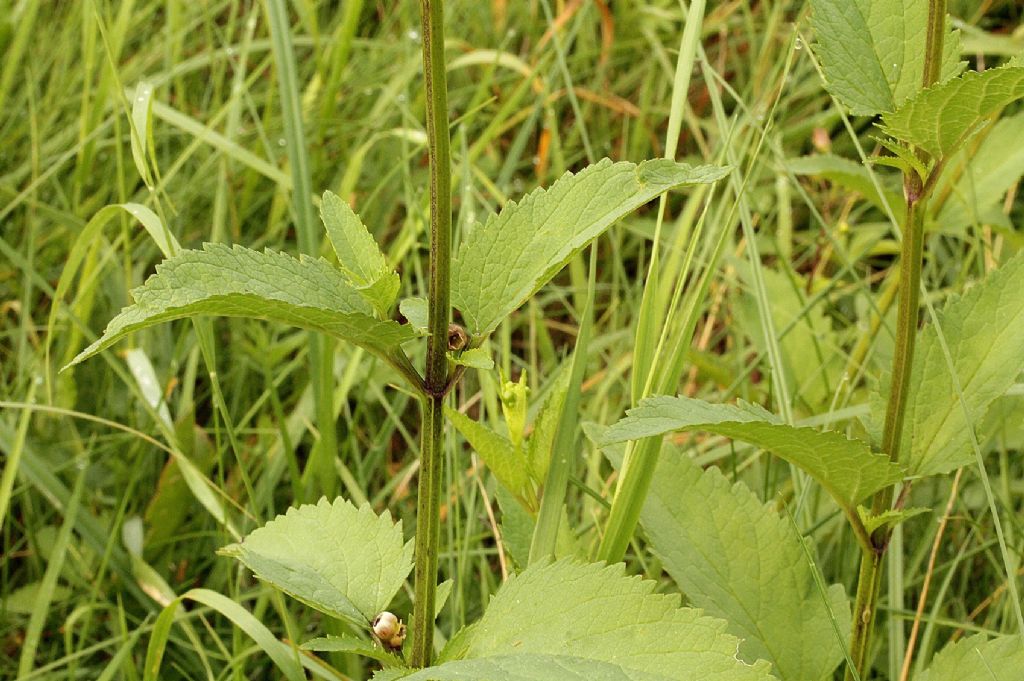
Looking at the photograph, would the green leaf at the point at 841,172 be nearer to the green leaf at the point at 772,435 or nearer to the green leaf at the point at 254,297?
the green leaf at the point at 772,435

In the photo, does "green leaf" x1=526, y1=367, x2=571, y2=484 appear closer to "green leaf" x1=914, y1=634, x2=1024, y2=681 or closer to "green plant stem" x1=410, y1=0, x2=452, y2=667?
"green plant stem" x1=410, y1=0, x2=452, y2=667

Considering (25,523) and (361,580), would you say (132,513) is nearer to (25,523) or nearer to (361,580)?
(25,523)

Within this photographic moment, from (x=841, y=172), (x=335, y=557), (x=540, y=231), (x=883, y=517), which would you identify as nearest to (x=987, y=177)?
(x=841, y=172)

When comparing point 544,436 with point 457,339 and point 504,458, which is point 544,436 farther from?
point 457,339

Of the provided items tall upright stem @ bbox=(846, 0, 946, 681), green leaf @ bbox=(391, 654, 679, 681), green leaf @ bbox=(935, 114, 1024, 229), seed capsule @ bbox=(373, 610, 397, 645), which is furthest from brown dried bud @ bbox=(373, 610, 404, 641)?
green leaf @ bbox=(935, 114, 1024, 229)

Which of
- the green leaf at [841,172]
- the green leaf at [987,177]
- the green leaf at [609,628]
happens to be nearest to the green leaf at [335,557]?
the green leaf at [609,628]
